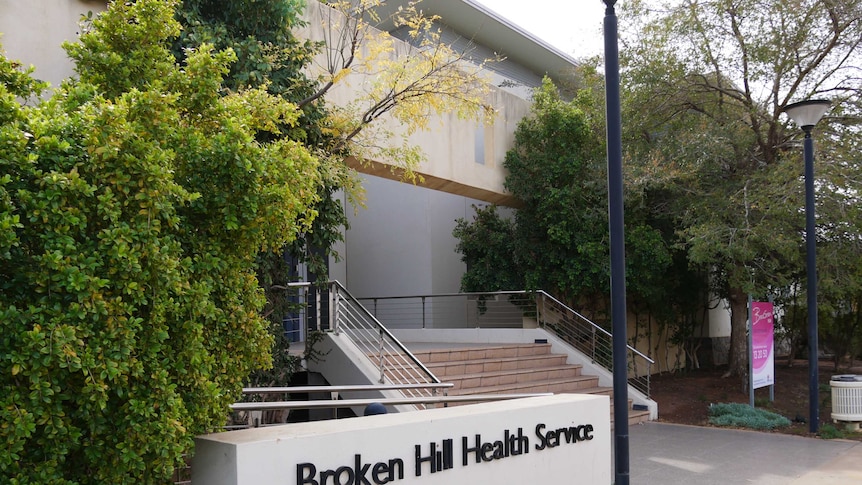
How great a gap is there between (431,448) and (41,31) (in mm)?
5988

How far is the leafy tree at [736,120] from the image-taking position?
12.6 meters

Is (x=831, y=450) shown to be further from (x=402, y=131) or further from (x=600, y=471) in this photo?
(x=402, y=131)

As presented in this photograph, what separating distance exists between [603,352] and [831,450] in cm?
529

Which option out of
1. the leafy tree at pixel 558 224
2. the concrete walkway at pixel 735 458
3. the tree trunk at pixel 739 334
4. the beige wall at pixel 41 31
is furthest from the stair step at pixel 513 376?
the beige wall at pixel 41 31

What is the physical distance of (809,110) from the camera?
10.9 metres

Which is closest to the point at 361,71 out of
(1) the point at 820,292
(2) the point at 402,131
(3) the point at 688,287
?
(2) the point at 402,131

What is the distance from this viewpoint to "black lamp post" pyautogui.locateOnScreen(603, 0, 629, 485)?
5.69 m

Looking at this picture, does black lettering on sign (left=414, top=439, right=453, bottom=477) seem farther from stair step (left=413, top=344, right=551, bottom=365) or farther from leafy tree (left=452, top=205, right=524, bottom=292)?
leafy tree (left=452, top=205, right=524, bottom=292)

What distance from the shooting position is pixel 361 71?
10602 mm

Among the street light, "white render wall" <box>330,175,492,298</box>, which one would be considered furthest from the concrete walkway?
"white render wall" <box>330,175,492,298</box>

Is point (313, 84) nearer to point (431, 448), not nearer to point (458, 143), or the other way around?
point (458, 143)

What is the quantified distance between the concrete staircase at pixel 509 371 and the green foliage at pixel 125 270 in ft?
24.4

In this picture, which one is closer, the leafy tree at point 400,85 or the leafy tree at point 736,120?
the leafy tree at point 400,85

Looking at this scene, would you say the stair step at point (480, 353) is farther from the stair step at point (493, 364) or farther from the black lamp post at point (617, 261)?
the black lamp post at point (617, 261)
